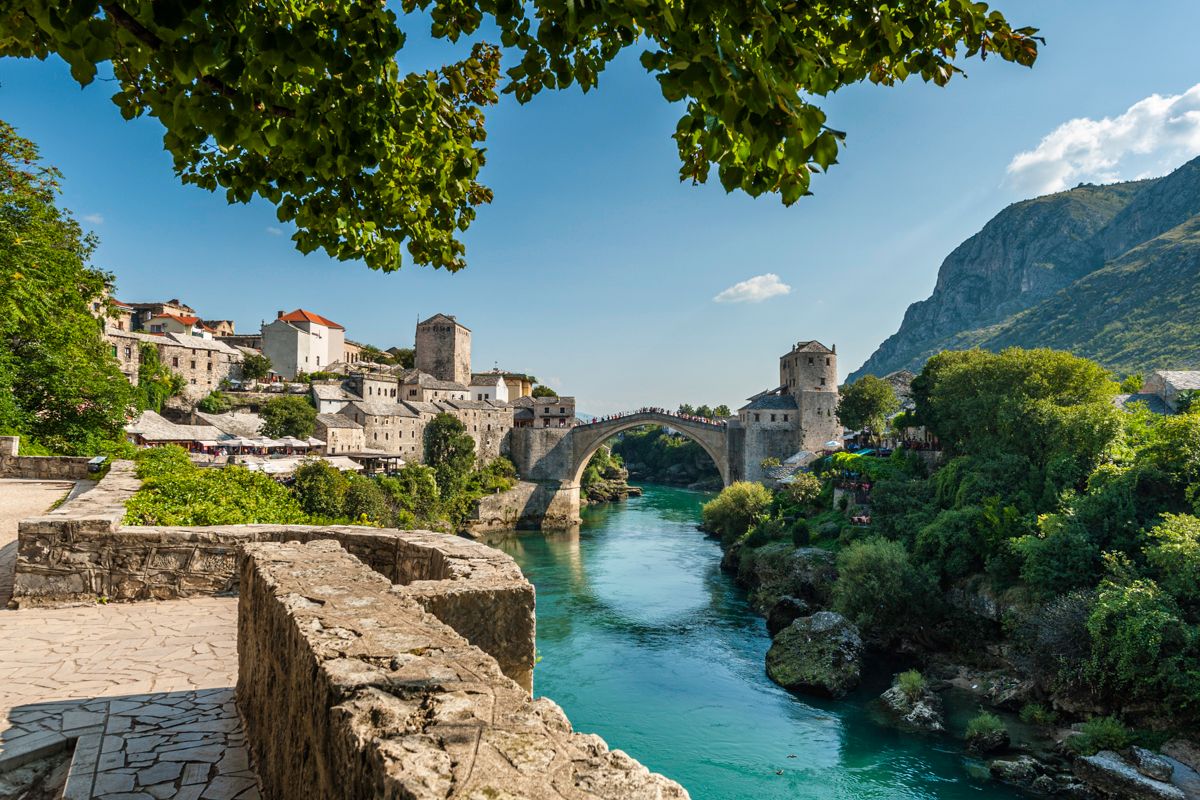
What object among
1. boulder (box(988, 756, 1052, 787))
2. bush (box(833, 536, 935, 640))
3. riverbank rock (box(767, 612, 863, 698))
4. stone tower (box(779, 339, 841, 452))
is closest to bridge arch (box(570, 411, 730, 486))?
stone tower (box(779, 339, 841, 452))

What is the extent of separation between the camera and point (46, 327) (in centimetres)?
1409

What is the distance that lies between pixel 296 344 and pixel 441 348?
440 inches

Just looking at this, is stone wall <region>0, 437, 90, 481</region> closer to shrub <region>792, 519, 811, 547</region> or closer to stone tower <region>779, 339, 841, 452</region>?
shrub <region>792, 519, 811, 547</region>

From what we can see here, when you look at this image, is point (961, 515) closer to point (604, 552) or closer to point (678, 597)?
point (678, 597)

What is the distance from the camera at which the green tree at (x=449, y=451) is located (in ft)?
126

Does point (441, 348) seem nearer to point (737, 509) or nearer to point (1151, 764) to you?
point (737, 509)

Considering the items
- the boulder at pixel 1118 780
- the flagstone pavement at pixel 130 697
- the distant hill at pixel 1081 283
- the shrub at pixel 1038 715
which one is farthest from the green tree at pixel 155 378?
the distant hill at pixel 1081 283

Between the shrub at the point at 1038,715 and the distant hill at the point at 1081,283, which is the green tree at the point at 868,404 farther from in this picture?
the shrub at the point at 1038,715

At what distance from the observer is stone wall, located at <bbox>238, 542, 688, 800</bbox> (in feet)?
4.92

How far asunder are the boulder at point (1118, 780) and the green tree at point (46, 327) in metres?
19.6

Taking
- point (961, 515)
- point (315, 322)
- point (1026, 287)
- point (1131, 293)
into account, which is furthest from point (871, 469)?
point (1026, 287)

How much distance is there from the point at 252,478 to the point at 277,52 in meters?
7.96

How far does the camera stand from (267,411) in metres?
37.2

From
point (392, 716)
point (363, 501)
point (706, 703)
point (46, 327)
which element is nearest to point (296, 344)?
point (363, 501)
